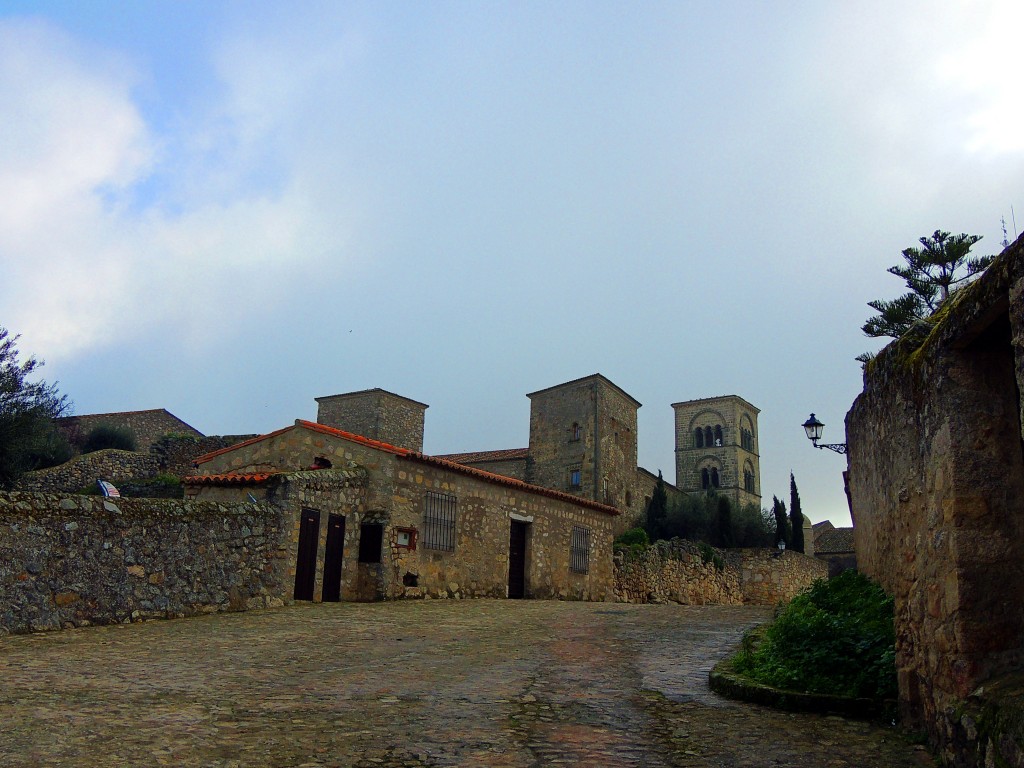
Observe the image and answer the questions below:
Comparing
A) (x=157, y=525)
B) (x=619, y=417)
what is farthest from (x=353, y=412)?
(x=157, y=525)

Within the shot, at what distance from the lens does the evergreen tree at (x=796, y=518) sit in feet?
155

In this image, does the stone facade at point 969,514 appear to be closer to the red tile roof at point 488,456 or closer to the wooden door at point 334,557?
the wooden door at point 334,557

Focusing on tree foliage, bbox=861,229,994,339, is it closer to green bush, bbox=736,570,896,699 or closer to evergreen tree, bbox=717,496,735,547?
green bush, bbox=736,570,896,699

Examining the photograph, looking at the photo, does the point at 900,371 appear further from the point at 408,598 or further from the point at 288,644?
the point at 408,598

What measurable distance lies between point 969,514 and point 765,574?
28.9 metres

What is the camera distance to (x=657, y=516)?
156 feet

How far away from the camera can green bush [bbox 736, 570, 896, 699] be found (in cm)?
596

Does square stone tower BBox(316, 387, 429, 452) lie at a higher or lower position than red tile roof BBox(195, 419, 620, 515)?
higher

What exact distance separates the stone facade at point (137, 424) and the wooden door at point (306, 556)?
2044 cm

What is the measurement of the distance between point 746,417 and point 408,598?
211 feet

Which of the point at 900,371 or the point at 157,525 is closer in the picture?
the point at 900,371

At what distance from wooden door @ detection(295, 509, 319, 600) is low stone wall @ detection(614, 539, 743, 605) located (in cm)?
1236

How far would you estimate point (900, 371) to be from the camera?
5.87 metres

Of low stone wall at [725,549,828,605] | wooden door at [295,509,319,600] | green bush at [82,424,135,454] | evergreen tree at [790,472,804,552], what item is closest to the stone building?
wooden door at [295,509,319,600]
